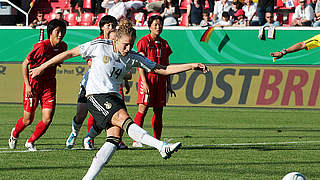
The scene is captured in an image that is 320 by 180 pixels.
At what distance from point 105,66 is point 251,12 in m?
15.6

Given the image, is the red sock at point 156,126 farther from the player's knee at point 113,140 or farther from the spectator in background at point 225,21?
the spectator in background at point 225,21

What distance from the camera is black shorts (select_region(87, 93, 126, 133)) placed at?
7.00m

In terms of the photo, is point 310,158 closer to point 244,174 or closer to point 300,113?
point 244,174

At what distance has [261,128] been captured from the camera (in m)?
14.4

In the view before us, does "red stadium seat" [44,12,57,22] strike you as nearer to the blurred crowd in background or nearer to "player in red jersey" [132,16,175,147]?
the blurred crowd in background

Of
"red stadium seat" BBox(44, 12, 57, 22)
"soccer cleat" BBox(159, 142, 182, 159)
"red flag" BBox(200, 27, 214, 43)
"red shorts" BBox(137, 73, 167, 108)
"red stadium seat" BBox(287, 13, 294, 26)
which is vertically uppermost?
"red stadium seat" BBox(287, 13, 294, 26)

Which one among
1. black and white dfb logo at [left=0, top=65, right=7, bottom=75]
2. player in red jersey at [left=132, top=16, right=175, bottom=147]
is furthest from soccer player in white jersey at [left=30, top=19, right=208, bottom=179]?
black and white dfb logo at [left=0, top=65, right=7, bottom=75]

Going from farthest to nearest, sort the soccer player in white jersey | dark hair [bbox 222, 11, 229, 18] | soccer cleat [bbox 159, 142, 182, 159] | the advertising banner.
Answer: dark hair [bbox 222, 11, 229, 18], the advertising banner, the soccer player in white jersey, soccer cleat [bbox 159, 142, 182, 159]

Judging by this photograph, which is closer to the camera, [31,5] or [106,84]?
[106,84]

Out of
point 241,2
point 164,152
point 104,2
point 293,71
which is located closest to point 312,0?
point 241,2

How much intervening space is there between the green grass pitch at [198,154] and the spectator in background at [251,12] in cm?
577

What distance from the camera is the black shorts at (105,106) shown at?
7.00m

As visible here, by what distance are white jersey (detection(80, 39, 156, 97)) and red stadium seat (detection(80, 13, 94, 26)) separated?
1756 centimetres

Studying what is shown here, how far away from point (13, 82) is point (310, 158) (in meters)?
12.9
